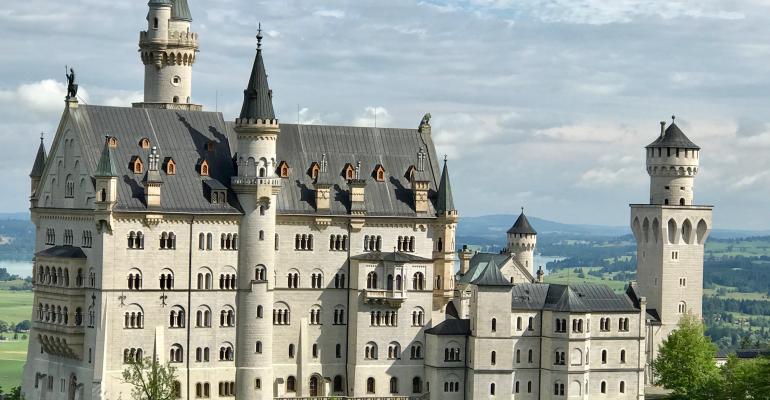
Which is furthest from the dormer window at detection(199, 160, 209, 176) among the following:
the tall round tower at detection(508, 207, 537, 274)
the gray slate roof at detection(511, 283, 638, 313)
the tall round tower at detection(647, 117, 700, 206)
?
the tall round tower at detection(508, 207, 537, 274)

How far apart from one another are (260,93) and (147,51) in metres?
14.8

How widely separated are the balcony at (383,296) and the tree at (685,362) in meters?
25.3

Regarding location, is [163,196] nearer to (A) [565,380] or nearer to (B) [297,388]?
(B) [297,388]

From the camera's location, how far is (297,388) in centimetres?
14062

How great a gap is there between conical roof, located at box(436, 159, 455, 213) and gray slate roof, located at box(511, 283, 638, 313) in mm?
8859

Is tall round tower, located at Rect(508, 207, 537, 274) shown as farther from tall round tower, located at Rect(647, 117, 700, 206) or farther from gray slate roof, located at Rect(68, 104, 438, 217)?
gray slate roof, located at Rect(68, 104, 438, 217)

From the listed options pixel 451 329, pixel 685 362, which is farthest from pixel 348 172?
pixel 685 362

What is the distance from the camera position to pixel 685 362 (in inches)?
5871

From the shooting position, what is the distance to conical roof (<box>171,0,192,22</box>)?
481 feet

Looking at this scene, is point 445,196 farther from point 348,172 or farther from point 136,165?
point 136,165

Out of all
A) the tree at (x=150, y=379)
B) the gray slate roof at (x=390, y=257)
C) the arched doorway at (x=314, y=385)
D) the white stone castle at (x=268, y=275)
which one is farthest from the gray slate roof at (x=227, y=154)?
the arched doorway at (x=314, y=385)

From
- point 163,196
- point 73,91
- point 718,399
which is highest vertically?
point 73,91

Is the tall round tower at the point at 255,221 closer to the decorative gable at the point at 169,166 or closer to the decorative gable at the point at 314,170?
the decorative gable at the point at 169,166

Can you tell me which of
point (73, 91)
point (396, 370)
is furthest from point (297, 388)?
point (73, 91)
